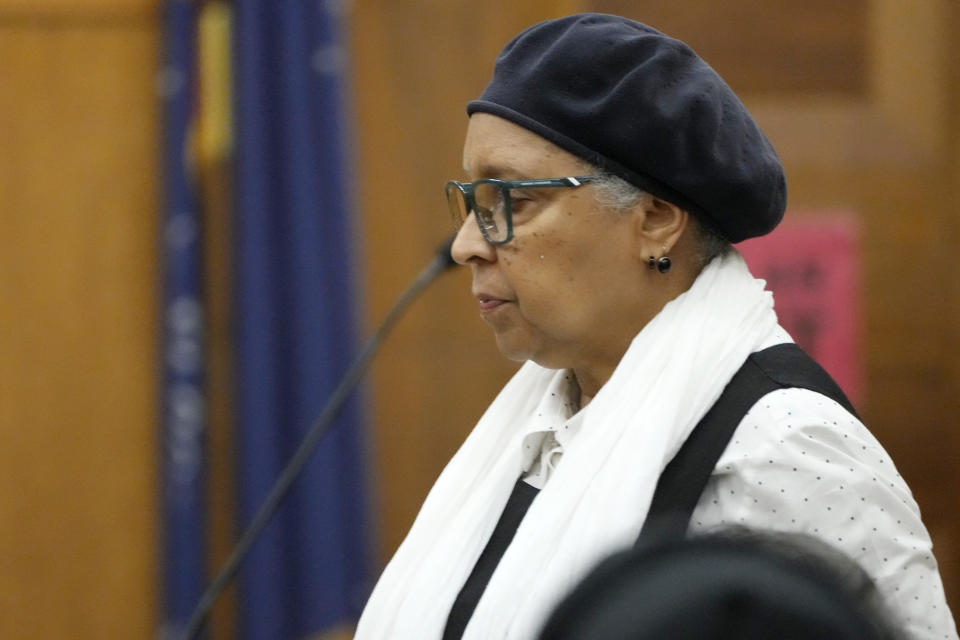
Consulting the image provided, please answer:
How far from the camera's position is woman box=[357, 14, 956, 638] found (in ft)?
3.39

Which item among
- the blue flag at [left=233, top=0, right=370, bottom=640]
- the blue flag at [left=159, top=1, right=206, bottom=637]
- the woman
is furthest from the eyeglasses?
the blue flag at [left=159, top=1, right=206, bottom=637]

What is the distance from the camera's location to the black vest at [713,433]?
1.07 m

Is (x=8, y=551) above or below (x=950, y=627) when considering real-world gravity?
below

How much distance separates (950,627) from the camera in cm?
102

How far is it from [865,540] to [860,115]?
1.81 m

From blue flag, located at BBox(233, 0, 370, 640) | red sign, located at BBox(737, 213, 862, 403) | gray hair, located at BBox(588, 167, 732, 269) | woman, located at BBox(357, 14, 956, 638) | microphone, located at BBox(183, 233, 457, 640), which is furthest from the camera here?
red sign, located at BBox(737, 213, 862, 403)

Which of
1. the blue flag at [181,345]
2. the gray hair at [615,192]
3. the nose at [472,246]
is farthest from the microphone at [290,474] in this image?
the blue flag at [181,345]

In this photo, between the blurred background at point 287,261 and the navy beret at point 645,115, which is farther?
the blurred background at point 287,261

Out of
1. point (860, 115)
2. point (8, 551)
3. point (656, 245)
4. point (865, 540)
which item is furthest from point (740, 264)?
point (8, 551)

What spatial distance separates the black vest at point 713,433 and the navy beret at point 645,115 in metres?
0.16

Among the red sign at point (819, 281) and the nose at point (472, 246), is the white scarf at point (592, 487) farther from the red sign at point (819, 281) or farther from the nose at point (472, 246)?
the red sign at point (819, 281)

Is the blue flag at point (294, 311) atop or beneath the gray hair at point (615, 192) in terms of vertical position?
beneath

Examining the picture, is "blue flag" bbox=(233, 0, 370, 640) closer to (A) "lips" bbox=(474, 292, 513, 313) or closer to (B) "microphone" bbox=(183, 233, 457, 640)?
(B) "microphone" bbox=(183, 233, 457, 640)

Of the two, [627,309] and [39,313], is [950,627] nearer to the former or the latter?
[627,309]
